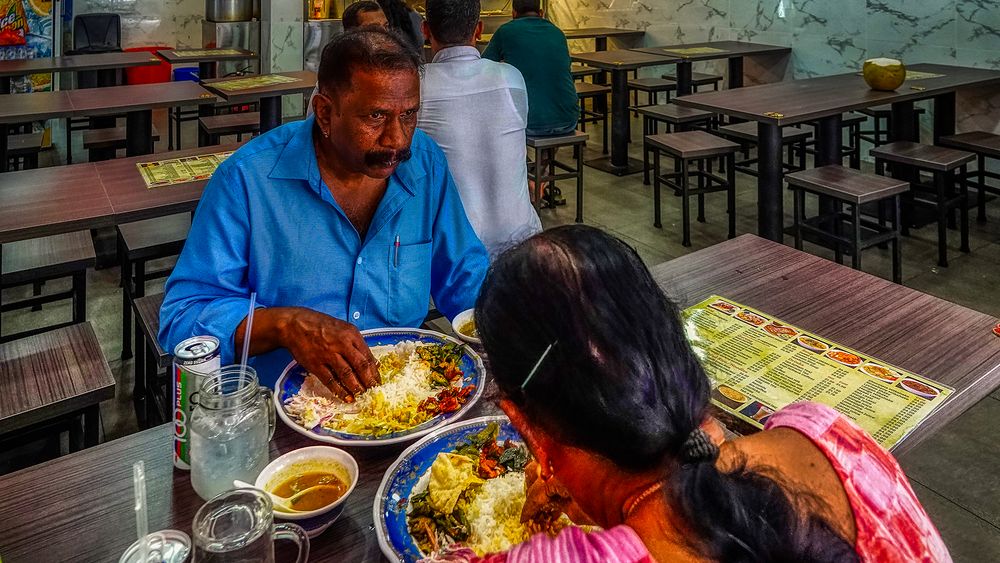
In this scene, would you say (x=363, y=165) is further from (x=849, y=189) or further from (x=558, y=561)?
(x=849, y=189)

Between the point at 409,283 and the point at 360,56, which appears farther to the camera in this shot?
the point at 409,283

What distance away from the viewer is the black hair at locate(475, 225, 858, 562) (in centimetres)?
65

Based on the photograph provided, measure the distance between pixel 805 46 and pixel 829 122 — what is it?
111 inches

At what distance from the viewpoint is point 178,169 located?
312 centimetres

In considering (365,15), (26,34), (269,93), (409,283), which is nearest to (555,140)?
(365,15)

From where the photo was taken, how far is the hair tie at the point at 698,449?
70 centimetres

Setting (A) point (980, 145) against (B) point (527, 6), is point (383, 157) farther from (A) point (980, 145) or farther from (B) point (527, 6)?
(A) point (980, 145)

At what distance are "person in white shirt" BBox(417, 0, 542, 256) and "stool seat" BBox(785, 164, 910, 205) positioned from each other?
6.37 ft

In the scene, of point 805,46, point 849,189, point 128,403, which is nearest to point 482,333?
point 128,403

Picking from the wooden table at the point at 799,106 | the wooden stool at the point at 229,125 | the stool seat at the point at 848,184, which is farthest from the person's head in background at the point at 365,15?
the stool seat at the point at 848,184

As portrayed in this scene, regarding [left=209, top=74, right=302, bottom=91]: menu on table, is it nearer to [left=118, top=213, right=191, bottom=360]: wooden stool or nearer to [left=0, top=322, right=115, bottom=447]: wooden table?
[left=118, top=213, right=191, bottom=360]: wooden stool

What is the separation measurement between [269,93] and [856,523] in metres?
4.33

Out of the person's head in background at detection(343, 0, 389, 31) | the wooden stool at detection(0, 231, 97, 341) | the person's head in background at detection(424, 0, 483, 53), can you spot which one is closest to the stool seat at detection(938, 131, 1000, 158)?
the person's head in background at detection(424, 0, 483, 53)

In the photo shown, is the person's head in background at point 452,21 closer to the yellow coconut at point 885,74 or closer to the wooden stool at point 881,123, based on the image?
the yellow coconut at point 885,74
